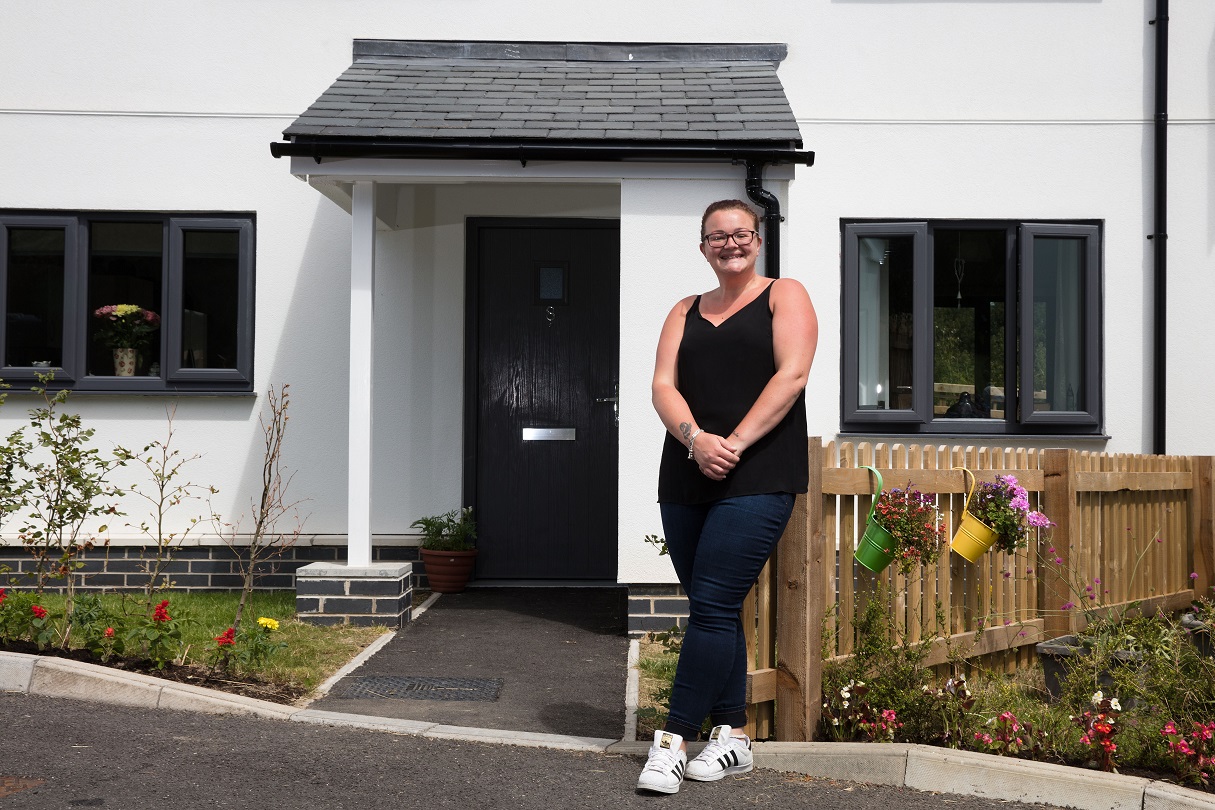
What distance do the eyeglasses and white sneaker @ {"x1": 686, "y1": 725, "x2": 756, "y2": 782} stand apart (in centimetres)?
174

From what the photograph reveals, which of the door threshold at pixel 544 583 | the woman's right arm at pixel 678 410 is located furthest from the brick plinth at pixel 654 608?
the woman's right arm at pixel 678 410

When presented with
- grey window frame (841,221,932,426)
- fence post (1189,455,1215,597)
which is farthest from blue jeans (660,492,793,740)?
grey window frame (841,221,932,426)

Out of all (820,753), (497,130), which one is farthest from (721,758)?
(497,130)

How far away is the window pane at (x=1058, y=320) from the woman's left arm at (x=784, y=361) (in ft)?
18.1

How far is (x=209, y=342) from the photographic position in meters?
9.13

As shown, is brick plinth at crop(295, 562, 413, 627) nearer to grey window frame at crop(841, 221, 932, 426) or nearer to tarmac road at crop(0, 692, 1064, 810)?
tarmac road at crop(0, 692, 1064, 810)

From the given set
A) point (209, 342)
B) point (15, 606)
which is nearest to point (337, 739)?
point (15, 606)

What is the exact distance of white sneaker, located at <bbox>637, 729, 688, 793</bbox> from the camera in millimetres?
4070

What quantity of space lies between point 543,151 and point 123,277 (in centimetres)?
382

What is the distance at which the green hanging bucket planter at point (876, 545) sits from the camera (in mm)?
4801

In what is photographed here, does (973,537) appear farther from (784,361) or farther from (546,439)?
(546,439)

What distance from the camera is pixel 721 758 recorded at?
428cm

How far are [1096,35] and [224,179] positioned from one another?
6758mm

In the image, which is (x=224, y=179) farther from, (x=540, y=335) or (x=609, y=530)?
(x=609, y=530)
